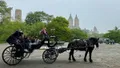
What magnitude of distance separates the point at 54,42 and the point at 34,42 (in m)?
1.13

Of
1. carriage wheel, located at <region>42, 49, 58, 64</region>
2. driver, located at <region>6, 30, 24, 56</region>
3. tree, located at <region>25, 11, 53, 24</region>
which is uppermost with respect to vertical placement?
tree, located at <region>25, 11, 53, 24</region>

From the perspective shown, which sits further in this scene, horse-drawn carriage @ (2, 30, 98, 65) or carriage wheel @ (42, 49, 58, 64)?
carriage wheel @ (42, 49, 58, 64)

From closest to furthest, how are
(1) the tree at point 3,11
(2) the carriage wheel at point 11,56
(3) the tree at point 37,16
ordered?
(2) the carriage wheel at point 11,56 → (1) the tree at point 3,11 → (3) the tree at point 37,16

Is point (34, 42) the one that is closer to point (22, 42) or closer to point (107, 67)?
point (22, 42)

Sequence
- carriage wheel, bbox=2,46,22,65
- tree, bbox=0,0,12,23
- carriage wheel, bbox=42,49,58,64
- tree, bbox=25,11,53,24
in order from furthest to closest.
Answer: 1. tree, bbox=25,11,53,24
2. tree, bbox=0,0,12,23
3. carriage wheel, bbox=42,49,58,64
4. carriage wheel, bbox=2,46,22,65

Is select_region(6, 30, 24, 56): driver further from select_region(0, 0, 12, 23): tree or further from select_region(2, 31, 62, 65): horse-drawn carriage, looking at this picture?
select_region(0, 0, 12, 23): tree

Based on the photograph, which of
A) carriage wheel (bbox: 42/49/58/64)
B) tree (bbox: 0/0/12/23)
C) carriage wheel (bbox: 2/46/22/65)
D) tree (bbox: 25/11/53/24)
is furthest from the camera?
tree (bbox: 25/11/53/24)

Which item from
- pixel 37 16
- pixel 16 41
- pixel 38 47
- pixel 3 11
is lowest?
pixel 38 47

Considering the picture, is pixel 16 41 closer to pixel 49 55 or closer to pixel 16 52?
pixel 16 52

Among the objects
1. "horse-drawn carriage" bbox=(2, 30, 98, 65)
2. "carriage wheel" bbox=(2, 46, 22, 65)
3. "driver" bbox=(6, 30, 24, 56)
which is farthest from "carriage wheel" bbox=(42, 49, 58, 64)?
"carriage wheel" bbox=(2, 46, 22, 65)

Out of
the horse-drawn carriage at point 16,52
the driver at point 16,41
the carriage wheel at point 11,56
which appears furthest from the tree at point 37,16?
the carriage wheel at point 11,56

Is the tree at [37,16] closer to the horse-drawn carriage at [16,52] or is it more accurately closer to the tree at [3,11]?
the tree at [3,11]

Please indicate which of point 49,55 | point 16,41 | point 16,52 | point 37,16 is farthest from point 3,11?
point 37,16

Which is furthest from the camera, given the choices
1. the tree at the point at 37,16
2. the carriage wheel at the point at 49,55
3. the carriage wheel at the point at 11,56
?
the tree at the point at 37,16
